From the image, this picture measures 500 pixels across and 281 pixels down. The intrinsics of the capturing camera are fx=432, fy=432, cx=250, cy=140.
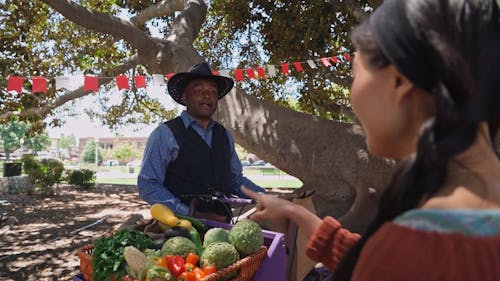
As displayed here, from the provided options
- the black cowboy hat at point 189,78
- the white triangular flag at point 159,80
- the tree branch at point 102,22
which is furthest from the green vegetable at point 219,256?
the tree branch at point 102,22

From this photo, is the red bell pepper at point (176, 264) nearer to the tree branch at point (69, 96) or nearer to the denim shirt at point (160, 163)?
the denim shirt at point (160, 163)

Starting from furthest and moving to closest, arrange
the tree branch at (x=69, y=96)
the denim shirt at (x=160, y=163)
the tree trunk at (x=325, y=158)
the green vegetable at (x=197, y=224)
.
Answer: the tree branch at (x=69, y=96), the tree trunk at (x=325, y=158), the denim shirt at (x=160, y=163), the green vegetable at (x=197, y=224)

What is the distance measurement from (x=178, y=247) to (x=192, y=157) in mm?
1119

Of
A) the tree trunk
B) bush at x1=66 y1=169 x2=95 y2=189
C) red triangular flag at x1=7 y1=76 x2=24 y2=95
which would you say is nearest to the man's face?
the tree trunk

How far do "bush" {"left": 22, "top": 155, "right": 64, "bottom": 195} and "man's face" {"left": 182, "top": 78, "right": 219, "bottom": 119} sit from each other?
42.8ft

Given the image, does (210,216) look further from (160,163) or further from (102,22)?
(102,22)

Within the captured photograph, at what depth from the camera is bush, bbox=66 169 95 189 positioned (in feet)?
57.8

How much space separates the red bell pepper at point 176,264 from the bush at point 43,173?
46.6 ft

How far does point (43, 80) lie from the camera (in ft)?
22.2

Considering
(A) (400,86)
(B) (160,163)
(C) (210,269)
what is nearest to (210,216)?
(B) (160,163)

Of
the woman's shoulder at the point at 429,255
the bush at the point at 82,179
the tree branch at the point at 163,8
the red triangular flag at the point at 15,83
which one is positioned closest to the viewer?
the woman's shoulder at the point at 429,255

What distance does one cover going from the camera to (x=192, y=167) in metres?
3.00

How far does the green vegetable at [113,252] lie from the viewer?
6.15ft

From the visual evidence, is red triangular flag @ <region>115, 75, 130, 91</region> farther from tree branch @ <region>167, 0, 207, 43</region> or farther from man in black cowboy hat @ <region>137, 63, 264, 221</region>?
man in black cowboy hat @ <region>137, 63, 264, 221</region>
